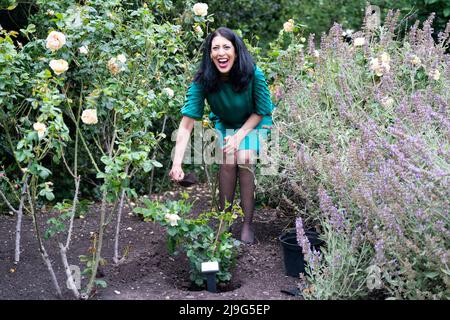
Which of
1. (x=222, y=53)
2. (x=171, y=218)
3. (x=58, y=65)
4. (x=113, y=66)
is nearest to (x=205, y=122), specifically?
(x=222, y=53)

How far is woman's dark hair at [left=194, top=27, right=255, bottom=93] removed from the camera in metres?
3.66

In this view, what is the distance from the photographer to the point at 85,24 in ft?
10.8

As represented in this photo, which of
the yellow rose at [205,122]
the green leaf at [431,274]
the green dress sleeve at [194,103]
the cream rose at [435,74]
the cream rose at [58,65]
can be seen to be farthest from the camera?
the cream rose at [435,74]

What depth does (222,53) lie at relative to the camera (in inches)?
142

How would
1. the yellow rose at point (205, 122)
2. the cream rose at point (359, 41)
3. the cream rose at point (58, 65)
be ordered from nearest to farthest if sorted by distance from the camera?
the cream rose at point (58, 65)
the yellow rose at point (205, 122)
the cream rose at point (359, 41)

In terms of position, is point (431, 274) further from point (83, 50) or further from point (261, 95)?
point (83, 50)

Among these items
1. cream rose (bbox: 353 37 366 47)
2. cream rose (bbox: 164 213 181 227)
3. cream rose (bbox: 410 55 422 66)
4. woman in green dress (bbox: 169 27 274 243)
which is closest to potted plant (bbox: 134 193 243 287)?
cream rose (bbox: 164 213 181 227)

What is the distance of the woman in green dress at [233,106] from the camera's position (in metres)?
3.65

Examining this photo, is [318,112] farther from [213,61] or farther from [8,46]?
[8,46]

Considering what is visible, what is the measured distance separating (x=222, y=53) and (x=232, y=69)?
0.14 m

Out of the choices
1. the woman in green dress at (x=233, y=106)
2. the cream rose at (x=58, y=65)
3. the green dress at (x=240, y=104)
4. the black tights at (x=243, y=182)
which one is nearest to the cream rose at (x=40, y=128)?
the cream rose at (x=58, y=65)

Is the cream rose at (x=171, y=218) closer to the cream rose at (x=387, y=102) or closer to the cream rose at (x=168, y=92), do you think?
the cream rose at (x=168, y=92)

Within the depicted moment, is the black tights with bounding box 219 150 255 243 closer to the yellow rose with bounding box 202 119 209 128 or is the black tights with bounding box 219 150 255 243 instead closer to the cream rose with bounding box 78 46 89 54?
the yellow rose with bounding box 202 119 209 128
